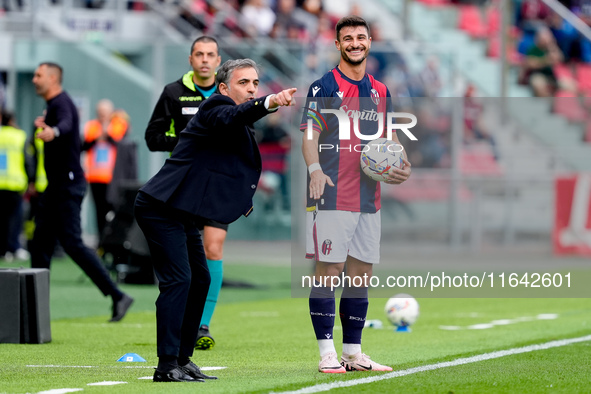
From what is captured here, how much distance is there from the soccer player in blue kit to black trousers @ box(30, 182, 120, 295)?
3.56m

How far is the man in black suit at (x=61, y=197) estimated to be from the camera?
10.2 meters

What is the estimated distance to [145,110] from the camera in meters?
19.7

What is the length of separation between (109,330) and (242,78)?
13.2 feet

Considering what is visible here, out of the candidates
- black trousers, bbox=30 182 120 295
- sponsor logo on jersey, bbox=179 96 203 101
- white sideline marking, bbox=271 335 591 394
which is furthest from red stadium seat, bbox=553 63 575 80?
sponsor logo on jersey, bbox=179 96 203 101

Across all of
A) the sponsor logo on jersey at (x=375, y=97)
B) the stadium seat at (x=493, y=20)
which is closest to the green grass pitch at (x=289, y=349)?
the sponsor logo on jersey at (x=375, y=97)

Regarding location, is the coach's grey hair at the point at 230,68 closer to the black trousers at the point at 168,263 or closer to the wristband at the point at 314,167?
the wristband at the point at 314,167

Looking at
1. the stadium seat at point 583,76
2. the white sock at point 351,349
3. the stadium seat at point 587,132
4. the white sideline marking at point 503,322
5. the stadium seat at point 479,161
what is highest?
the stadium seat at point 583,76

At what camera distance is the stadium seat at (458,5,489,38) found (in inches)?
988

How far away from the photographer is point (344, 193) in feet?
23.0

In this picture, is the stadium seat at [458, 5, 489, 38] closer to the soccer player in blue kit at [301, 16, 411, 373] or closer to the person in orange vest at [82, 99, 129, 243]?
the person in orange vest at [82, 99, 129, 243]

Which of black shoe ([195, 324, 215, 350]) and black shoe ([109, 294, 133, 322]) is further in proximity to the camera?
black shoe ([109, 294, 133, 322])

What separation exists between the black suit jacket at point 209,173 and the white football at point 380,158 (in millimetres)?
810

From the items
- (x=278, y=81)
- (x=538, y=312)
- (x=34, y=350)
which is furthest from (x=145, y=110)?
(x=34, y=350)

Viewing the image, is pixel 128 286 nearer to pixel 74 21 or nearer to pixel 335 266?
pixel 335 266
